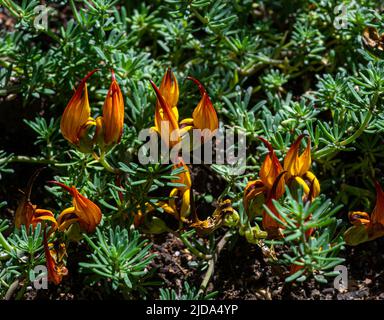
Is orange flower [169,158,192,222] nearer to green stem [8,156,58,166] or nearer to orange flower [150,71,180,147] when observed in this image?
orange flower [150,71,180,147]

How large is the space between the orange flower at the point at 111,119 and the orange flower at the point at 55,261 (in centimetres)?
41

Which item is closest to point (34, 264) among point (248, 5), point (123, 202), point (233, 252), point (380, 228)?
point (123, 202)

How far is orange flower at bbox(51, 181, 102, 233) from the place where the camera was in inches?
102

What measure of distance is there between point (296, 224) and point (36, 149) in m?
1.67

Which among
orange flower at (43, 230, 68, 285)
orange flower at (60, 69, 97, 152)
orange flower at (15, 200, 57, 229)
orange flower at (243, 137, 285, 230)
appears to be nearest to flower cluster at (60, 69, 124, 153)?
orange flower at (60, 69, 97, 152)

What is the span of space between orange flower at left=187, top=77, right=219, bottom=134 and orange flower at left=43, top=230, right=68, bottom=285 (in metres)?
0.68

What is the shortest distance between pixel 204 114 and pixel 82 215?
0.58m

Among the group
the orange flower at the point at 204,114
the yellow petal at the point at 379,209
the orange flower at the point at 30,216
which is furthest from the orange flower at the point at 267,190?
the orange flower at the point at 30,216

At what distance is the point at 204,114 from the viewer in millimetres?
2674

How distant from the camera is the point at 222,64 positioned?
3.58 metres

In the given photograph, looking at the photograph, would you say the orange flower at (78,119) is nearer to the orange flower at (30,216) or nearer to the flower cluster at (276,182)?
the orange flower at (30,216)

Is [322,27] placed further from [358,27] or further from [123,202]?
[123,202]

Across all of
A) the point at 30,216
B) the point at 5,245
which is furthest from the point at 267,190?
the point at 5,245

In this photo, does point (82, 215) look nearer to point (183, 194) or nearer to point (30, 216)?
point (30, 216)
